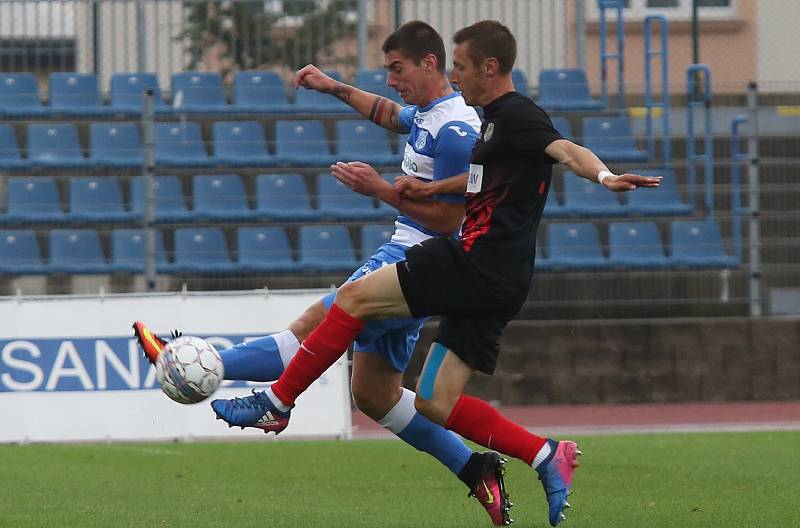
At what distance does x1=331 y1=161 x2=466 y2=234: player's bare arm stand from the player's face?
1.61ft

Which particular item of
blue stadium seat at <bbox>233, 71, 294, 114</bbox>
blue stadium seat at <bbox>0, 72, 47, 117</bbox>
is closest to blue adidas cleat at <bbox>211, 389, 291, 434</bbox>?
blue stadium seat at <bbox>233, 71, 294, 114</bbox>

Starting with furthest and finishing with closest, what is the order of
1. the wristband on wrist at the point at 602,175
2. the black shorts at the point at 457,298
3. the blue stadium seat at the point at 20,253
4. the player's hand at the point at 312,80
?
the blue stadium seat at the point at 20,253 → the player's hand at the point at 312,80 → the black shorts at the point at 457,298 → the wristband on wrist at the point at 602,175

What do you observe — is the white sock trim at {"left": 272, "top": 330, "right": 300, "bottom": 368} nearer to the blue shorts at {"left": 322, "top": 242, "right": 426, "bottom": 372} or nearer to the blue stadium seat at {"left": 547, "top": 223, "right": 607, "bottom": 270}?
the blue shorts at {"left": 322, "top": 242, "right": 426, "bottom": 372}

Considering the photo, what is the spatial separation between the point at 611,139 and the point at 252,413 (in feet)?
33.8

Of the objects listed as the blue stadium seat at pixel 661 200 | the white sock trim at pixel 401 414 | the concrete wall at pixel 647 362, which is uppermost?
the blue stadium seat at pixel 661 200

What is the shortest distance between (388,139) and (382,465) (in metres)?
5.89

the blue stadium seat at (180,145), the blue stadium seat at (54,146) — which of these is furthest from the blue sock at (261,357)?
the blue stadium seat at (54,146)

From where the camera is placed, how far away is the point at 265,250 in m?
14.7

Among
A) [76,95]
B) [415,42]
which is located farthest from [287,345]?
[76,95]

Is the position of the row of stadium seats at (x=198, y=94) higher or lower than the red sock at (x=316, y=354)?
higher

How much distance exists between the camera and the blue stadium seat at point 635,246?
49.6 feet

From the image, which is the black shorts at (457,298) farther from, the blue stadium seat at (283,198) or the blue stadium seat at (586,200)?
the blue stadium seat at (586,200)

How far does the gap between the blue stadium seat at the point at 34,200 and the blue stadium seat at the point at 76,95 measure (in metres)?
1.32

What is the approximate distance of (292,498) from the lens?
8242 millimetres
